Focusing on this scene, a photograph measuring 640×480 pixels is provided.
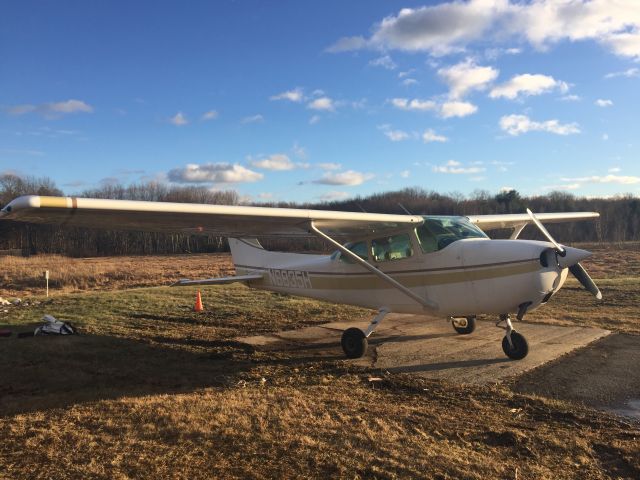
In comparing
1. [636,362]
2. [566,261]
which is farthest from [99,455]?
[636,362]

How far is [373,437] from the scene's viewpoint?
4.02 metres

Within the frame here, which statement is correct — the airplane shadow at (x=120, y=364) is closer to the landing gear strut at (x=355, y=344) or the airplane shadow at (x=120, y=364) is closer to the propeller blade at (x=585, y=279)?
the landing gear strut at (x=355, y=344)

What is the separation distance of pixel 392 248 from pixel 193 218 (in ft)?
12.2

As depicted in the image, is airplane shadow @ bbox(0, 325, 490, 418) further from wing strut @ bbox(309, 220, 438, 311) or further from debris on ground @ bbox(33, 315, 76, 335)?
wing strut @ bbox(309, 220, 438, 311)

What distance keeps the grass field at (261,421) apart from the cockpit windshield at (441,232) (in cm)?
235

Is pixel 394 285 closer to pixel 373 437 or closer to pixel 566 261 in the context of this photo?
pixel 566 261

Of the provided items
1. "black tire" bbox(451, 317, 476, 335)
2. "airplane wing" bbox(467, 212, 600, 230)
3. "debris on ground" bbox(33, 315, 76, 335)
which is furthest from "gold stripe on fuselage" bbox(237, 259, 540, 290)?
"debris on ground" bbox(33, 315, 76, 335)

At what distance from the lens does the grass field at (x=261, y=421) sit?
11.5ft

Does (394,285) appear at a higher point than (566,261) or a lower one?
lower

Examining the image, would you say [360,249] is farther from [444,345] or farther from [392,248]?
[444,345]

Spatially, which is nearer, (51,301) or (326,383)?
(326,383)

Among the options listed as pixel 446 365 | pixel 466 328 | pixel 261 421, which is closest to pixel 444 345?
pixel 466 328

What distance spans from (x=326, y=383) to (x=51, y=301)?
439 inches

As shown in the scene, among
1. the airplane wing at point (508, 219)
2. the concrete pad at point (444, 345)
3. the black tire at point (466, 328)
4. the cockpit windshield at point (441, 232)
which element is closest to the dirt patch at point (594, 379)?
the concrete pad at point (444, 345)
